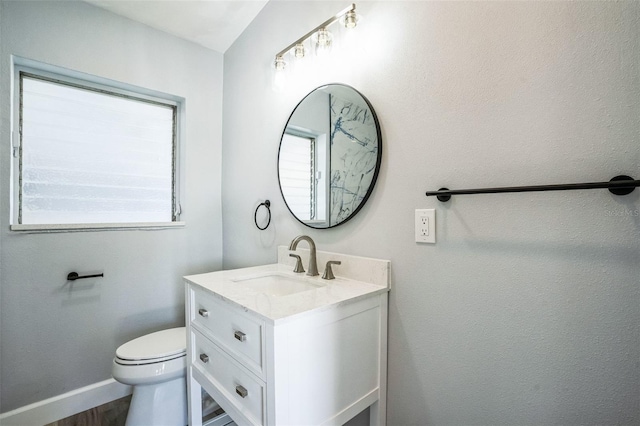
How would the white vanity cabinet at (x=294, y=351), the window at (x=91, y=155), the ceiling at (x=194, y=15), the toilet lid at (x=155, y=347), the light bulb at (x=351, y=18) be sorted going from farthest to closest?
1. the ceiling at (x=194, y=15)
2. the window at (x=91, y=155)
3. the toilet lid at (x=155, y=347)
4. the light bulb at (x=351, y=18)
5. the white vanity cabinet at (x=294, y=351)

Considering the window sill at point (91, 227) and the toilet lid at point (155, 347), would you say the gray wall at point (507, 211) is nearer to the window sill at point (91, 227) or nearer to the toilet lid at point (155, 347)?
the toilet lid at point (155, 347)

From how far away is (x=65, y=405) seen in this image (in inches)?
65.7

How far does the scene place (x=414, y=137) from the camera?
111cm

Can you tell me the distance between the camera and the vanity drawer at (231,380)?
0.92 m

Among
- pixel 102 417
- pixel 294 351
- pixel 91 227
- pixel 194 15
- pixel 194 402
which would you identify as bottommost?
pixel 102 417

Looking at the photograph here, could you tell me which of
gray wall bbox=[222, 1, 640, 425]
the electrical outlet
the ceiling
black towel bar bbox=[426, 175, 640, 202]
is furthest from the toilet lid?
the ceiling

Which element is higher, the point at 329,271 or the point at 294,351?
the point at 329,271

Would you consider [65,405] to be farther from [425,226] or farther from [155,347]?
[425,226]

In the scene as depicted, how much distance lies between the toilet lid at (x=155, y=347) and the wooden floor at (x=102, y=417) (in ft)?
1.62

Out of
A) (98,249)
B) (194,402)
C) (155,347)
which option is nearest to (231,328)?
(194,402)

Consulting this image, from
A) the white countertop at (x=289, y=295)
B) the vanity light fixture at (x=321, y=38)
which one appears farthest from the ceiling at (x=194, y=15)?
the white countertop at (x=289, y=295)

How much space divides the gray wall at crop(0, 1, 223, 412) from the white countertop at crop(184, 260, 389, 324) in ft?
2.75

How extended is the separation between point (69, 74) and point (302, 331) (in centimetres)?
207

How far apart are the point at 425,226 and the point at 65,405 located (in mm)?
2213
